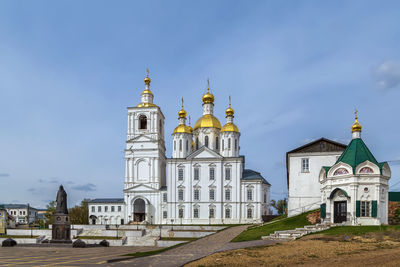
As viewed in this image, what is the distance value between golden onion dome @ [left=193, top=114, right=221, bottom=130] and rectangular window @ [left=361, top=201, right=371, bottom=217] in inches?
1375

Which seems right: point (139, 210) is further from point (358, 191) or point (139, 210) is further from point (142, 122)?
point (358, 191)

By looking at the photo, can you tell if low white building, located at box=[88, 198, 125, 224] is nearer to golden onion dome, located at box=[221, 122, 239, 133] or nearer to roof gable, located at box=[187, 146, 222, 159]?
roof gable, located at box=[187, 146, 222, 159]

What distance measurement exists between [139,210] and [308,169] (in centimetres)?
2721

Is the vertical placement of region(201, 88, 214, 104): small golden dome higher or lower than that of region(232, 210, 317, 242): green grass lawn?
higher

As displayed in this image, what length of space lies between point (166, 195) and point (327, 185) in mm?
31203

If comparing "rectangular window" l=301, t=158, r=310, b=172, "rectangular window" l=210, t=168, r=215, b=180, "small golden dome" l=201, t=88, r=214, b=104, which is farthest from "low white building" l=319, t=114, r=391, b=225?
"small golden dome" l=201, t=88, r=214, b=104

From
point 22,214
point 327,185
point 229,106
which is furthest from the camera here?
point 22,214

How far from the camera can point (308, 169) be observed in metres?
39.1

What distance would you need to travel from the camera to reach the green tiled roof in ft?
93.7

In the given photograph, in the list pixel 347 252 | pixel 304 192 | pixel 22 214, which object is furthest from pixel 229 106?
pixel 22 214

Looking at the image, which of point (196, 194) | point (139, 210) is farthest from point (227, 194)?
point (139, 210)

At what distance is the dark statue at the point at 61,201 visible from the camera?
3141cm

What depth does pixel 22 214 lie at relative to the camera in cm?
11681

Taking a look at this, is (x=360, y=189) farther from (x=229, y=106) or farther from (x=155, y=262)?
(x=229, y=106)
